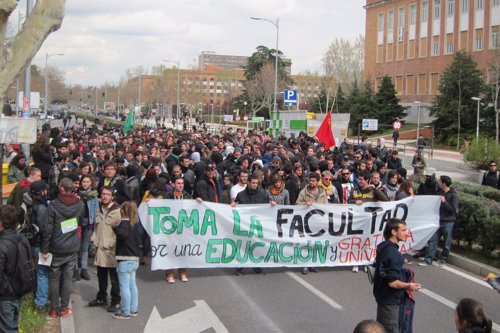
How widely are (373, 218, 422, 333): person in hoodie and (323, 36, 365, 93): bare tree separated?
6915 cm

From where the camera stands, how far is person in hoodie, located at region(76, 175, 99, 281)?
29.5ft

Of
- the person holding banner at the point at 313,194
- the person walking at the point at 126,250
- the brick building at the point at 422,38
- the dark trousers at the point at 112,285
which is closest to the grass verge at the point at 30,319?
the dark trousers at the point at 112,285

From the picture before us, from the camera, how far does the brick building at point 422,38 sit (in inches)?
2292

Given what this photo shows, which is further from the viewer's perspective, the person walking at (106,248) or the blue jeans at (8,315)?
the person walking at (106,248)

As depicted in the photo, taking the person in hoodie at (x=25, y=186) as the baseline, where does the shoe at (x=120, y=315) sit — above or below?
below

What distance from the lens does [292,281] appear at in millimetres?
9492

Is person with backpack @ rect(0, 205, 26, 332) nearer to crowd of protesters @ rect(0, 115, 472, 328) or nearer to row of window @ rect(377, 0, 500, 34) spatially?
crowd of protesters @ rect(0, 115, 472, 328)

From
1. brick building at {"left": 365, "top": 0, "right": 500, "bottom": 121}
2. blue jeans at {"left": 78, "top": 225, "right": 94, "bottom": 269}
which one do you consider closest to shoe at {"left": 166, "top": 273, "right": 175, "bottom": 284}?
blue jeans at {"left": 78, "top": 225, "right": 94, "bottom": 269}

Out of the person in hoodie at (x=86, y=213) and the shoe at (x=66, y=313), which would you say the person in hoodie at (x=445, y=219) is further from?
the shoe at (x=66, y=313)

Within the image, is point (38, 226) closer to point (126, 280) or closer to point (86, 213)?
point (126, 280)

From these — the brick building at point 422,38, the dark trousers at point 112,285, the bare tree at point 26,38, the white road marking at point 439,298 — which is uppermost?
the brick building at point 422,38

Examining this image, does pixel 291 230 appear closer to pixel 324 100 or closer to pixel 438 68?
pixel 438 68

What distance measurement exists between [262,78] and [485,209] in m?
68.9

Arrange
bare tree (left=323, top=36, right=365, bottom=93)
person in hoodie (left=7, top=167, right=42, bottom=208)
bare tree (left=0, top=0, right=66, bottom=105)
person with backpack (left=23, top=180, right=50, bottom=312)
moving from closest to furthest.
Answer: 1. bare tree (left=0, top=0, right=66, bottom=105)
2. person with backpack (left=23, top=180, right=50, bottom=312)
3. person in hoodie (left=7, top=167, right=42, bottom=208)
4. bare tree (left=323, top=36, right=365, bottom=93)
